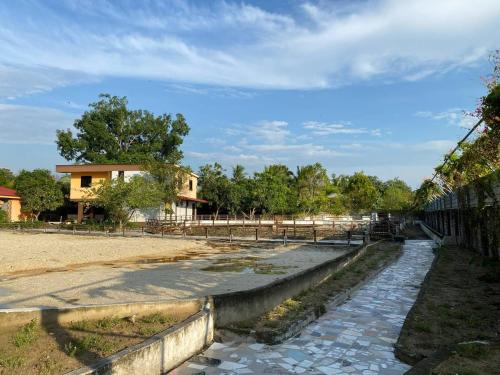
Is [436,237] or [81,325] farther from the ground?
[436,237]

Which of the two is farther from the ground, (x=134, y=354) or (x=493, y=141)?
(x=493, y=141)

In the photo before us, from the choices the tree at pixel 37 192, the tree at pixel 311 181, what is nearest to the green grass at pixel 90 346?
the tree at pixel 37 192

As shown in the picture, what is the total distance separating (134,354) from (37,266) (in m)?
11.1

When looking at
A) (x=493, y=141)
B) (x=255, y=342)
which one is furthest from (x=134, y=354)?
(x=493, y=141)

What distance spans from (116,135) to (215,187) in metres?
17.4

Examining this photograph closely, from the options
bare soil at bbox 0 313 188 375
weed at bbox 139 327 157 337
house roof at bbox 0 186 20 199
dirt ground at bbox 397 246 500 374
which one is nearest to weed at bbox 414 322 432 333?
dirt ground at bbox 397 246 500 374

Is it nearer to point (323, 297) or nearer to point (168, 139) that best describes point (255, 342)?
point (323, 297)

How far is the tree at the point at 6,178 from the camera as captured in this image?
60.3m

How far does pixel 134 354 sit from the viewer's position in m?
4.71

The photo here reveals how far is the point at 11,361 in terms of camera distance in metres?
4.44

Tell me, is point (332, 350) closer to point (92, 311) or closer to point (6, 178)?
point (92, 311)

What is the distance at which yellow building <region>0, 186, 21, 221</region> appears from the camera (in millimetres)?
43319

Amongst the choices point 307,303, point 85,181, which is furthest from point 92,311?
point 85,181

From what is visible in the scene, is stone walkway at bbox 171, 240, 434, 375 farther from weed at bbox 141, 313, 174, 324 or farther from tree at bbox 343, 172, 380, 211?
tree at bbox 343, 172, 380, 211
